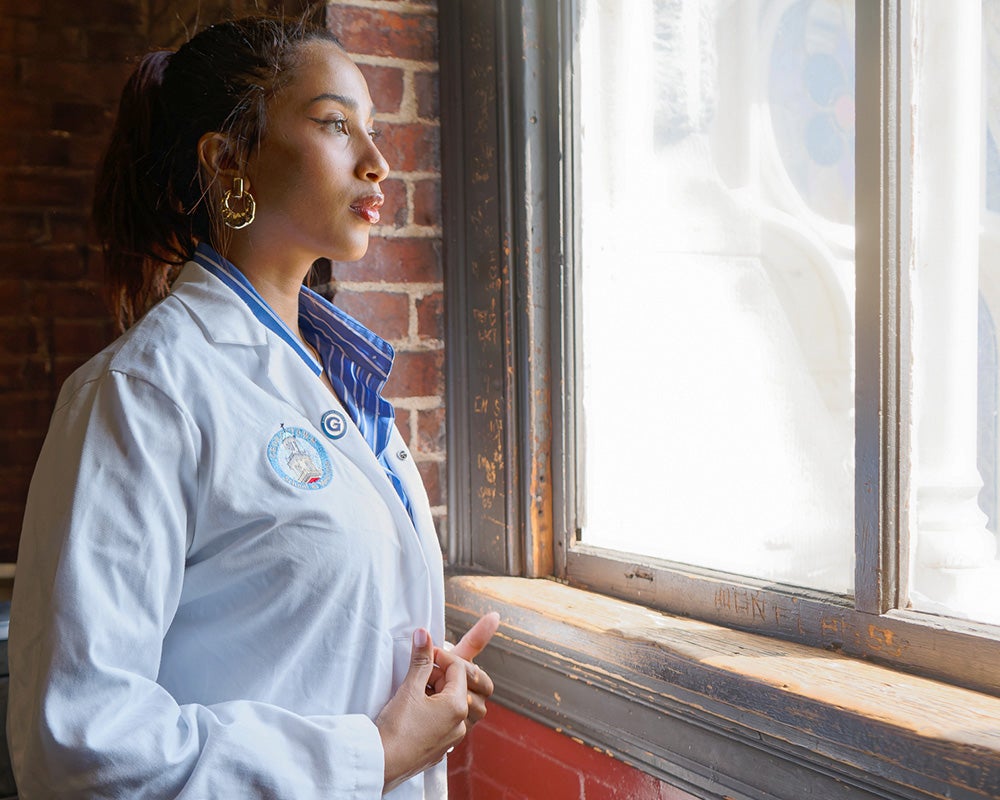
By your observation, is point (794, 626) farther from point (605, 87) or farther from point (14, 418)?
point (14, 418)

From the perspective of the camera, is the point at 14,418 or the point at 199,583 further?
the point at 14,418

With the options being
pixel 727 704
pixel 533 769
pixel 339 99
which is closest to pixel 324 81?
pixel 339 99

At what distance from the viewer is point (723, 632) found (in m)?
1.46

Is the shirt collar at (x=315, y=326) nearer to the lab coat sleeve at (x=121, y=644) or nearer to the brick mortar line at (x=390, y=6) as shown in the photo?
the lab coat sleeve at (x=121, y=644)

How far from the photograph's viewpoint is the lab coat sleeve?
36.8 inches

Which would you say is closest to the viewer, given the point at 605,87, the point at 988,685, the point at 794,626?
the point at 988,685

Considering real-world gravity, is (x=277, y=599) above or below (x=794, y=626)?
above

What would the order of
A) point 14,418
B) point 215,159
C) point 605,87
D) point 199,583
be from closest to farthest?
point 199,583, point 215,159, point 605,87, point 14,418

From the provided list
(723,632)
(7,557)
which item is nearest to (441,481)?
(723,632)

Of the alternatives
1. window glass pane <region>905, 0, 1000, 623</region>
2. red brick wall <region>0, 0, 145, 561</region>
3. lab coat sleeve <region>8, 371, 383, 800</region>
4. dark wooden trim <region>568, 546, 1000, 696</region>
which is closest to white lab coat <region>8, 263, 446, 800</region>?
lab coat sleeve <region>8, 371, 383, 800</region>

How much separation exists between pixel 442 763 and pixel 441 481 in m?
0.72

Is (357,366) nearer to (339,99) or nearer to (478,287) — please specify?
(339,99)

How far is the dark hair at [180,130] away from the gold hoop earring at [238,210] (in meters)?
0.02

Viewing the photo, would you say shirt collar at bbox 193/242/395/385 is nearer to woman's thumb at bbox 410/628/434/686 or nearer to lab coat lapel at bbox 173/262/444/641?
lab coat lapel at bbox 173/262/444/641
